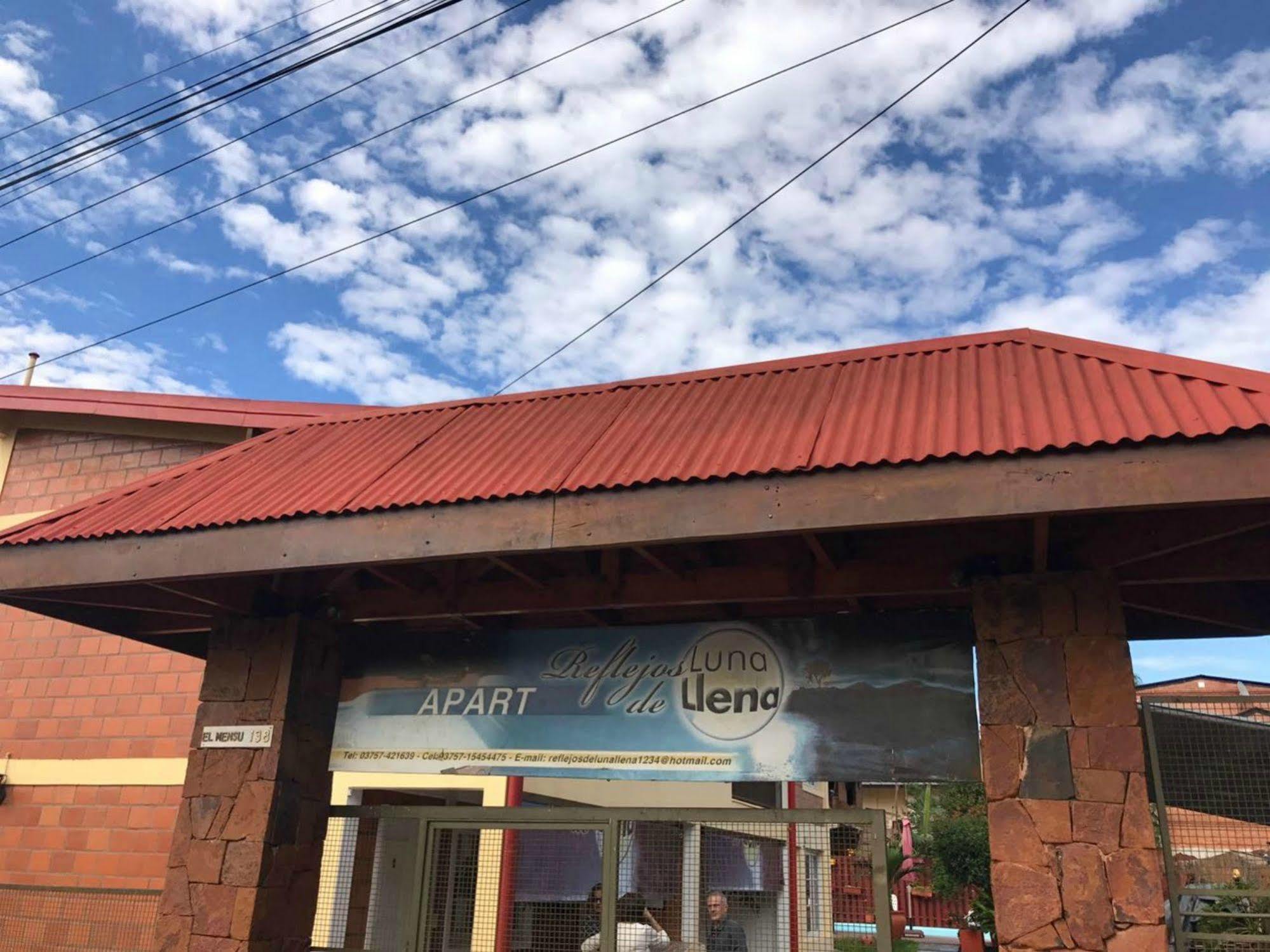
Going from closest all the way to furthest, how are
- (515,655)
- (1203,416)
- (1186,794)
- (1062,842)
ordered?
(1203,416)
(1062,842)
(1186,794)
(515,655)

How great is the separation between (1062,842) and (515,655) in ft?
12.1

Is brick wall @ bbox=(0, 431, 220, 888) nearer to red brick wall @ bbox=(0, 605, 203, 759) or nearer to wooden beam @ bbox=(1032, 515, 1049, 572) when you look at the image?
red brick wall @ bbox=(0, 605, 203, 759)

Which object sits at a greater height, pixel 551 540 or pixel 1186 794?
pixel 551 540

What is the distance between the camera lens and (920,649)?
20.4 feet

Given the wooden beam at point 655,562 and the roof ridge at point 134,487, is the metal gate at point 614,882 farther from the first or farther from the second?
the roof ridge at point 134,487

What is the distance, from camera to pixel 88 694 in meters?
11.5

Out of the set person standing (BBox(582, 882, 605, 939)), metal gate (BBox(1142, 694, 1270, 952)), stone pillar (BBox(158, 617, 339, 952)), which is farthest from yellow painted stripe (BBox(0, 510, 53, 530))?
metal gate (BBox(1142, 694, 1270, 952))

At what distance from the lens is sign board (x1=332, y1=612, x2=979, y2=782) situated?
241 inches

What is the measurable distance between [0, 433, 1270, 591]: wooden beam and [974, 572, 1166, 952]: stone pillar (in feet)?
3.73

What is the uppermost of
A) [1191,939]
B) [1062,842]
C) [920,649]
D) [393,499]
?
[393,499]

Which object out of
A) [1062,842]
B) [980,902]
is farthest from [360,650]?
[980,902]

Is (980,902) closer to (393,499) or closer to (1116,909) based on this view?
(1116,909)

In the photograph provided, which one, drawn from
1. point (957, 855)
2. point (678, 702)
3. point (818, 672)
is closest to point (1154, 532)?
point (818, 672)

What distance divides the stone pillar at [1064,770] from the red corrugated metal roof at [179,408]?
7.82 meters
